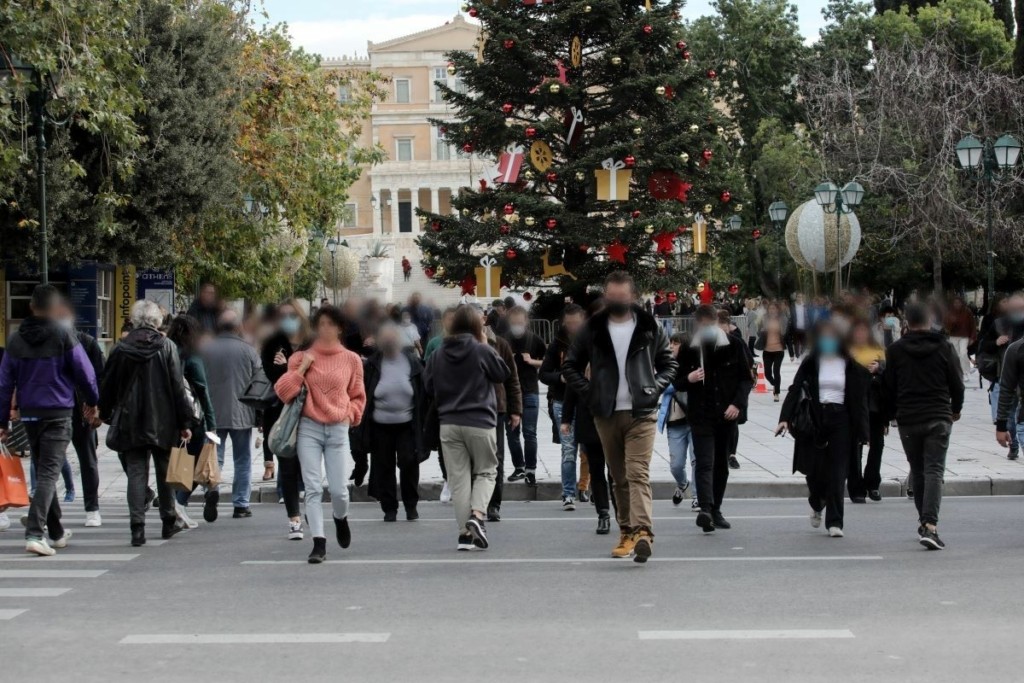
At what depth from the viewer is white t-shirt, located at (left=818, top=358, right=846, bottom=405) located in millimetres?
10773

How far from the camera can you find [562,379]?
12.3m

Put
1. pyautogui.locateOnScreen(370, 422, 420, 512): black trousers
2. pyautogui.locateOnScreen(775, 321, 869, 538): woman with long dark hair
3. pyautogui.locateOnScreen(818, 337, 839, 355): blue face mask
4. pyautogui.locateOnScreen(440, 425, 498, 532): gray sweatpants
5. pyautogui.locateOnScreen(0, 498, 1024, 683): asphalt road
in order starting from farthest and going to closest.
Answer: pyautogui.locateOnScreen(370, 422, 420, 512): black trousers, pyautogui.locateOnScreen(818, 337, 839, 355): blue face mask, pyautogui.locateOnScreen(775, 321, 869, 538): woman with long dark hair, pyautogui.locateOnScreen(440, 425, 498, 532): gray sweatpants, pyautogui.locateOnScreen(0, 498, 1024, 683): asphalt road

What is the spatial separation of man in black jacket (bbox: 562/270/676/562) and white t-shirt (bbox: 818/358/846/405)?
1594 millimetres

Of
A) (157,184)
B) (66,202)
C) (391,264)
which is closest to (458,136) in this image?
(157,184)

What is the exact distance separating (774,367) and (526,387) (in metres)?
11.7

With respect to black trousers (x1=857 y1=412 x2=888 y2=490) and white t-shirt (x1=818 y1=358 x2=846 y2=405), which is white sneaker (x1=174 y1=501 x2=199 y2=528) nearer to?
white t-shirt (x1=818 y1=358 x2=846 y2=405)

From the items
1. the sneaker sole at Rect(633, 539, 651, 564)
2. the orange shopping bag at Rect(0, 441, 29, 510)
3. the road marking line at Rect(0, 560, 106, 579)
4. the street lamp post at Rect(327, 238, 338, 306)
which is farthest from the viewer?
the street lamp post at Rect(327, 238, 338, 306)

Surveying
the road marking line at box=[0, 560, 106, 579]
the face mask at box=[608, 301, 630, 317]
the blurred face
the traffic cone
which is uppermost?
the face mask at box=[608, 301, 630, 317]

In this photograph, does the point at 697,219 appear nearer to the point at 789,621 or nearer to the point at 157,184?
the point at 157,184

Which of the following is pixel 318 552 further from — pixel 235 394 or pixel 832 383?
pixel 832 383

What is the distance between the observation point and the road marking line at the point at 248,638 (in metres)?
7.10

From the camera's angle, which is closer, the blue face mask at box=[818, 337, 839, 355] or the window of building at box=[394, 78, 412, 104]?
the blue face mask at box=[818, 337, 839, 355]

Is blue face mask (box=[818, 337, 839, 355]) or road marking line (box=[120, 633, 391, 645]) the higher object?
blue face mask (box=[818, 337, 839, 355])

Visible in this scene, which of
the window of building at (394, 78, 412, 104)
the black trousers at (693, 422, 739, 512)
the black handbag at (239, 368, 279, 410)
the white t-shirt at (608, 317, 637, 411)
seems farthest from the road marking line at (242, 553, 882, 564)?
the window of building at (394, 78, 412, 104)
